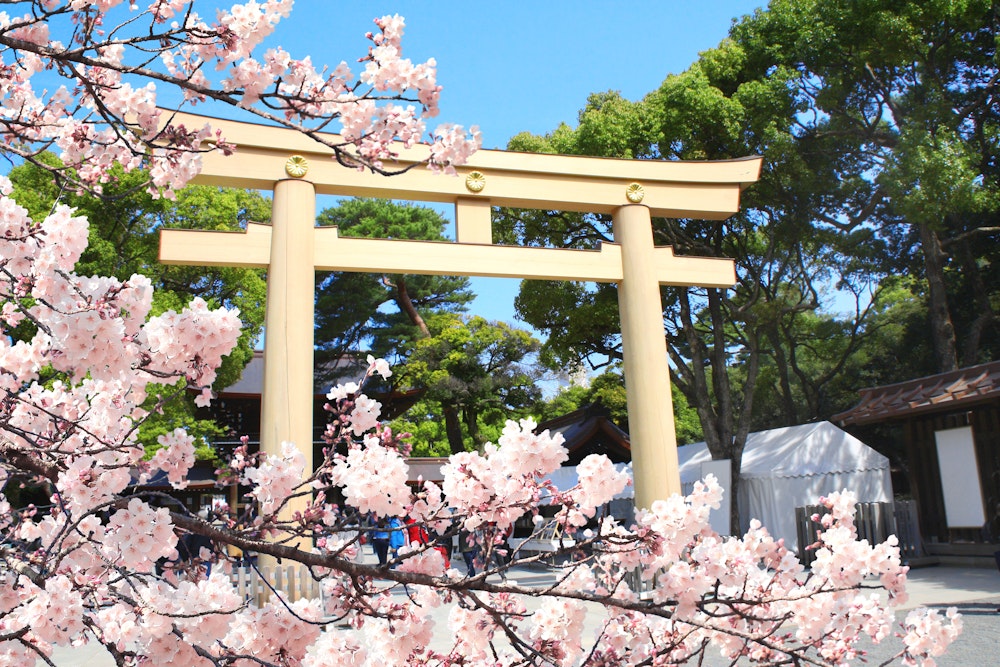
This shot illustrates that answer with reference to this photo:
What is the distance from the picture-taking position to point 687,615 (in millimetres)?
1828

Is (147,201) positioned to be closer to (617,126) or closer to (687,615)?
(617,126)

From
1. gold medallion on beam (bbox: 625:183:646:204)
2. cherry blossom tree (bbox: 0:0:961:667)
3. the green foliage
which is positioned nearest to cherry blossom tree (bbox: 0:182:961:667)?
cherry blossom tree (bbox: 0:0:961:667)

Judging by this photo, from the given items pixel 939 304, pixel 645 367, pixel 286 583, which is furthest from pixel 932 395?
pixel 286 583

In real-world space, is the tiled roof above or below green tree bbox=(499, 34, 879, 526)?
below

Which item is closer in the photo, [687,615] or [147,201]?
[687,615]

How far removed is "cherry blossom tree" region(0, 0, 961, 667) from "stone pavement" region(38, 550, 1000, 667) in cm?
329

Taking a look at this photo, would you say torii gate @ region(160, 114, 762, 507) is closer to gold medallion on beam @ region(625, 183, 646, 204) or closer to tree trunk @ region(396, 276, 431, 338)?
gold medallion on beam @ region(625, 183, 646, 204)

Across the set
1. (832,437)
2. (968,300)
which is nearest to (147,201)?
(832,437)

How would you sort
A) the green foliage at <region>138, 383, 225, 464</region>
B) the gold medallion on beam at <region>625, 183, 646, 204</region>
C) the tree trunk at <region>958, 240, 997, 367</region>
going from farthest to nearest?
the tree trunk at <region>958, 240, 997, 367</region>, the green foliage at <region>138, 383, 225, 464</region>, the gold medallion on beam at <region>625, 183, 646, 204</region>

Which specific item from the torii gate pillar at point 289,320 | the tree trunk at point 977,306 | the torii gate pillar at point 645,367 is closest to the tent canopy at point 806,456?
the tree trunk at point 977,306

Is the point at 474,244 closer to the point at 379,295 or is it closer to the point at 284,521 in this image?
the point at 284,521

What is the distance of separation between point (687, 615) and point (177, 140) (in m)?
1.78

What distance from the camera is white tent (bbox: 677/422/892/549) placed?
12008 millimetres

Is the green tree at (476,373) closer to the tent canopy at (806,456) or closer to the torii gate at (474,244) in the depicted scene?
the tent canopy at (806,456)
